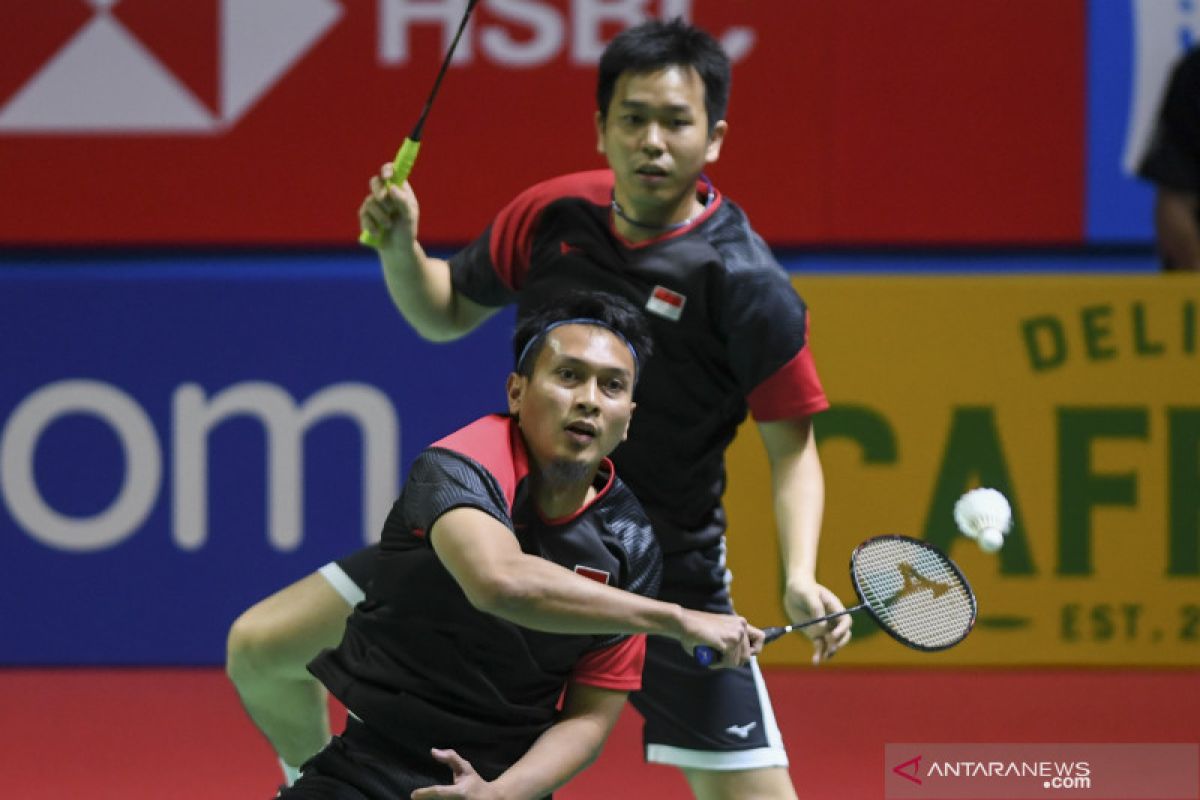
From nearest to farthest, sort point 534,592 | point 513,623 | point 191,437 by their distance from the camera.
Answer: point 534,592
point 513,623
point 191,437

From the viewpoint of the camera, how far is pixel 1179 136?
609cm

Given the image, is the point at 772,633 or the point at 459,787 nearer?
the point at 459,787

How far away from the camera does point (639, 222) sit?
371cm

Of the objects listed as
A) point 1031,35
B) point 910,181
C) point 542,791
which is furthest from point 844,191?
point 542,791

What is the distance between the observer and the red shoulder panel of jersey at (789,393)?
3662 mm

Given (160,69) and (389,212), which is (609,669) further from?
(160,69)

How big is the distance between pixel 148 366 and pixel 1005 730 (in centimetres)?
270

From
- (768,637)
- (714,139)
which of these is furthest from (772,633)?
(714,139)

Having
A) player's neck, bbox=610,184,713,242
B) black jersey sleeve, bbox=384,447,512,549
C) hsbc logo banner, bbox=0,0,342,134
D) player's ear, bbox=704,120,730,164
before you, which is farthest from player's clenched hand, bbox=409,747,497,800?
hsbc logo banner, bbox=0,0,342,134

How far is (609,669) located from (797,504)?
2.13 ft

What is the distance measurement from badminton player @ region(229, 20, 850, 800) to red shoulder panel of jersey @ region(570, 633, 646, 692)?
0.46 metres

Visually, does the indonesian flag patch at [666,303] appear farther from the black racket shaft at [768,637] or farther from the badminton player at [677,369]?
the black racket shaft at [768,637]

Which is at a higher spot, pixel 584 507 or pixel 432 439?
pixel 584 507

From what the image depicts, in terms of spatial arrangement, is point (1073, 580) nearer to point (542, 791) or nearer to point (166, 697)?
point (166, 697)
